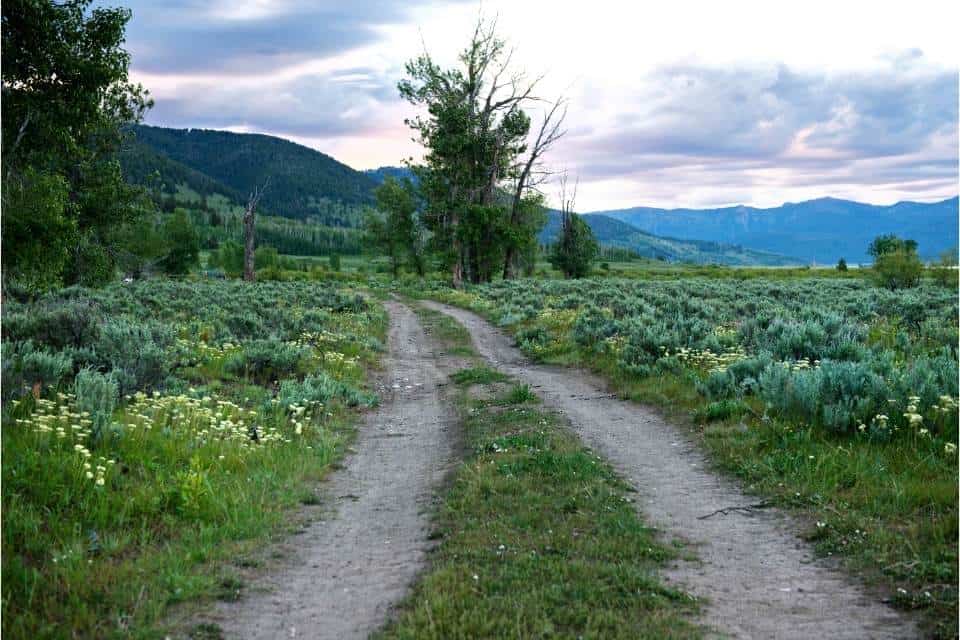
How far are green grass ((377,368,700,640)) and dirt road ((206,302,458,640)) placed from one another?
28 centimetres

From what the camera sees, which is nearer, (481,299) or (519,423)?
(519,423)

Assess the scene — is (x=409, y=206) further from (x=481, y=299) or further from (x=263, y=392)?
(x=263, y=392)

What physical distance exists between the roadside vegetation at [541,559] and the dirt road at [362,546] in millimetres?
276

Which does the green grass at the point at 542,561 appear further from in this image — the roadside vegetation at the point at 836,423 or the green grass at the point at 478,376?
the green grass at the point at 478,376

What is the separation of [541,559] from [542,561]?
0.04 meters

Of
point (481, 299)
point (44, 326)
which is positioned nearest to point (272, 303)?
point (481, 299)

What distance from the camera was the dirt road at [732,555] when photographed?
4887 mm

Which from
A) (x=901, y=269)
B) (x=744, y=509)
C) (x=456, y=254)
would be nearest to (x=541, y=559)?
(x=744, y=509)

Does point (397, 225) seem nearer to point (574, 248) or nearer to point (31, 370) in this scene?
point (574, 248)

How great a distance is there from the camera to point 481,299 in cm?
3878

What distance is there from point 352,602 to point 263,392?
8322 millimetres

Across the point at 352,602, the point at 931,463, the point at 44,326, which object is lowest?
the point at 352,602

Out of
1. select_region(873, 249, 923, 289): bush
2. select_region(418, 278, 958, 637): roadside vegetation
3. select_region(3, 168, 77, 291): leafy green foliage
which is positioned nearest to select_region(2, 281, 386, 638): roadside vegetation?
select_region(3, 168, 77, 291): leafy green foliage

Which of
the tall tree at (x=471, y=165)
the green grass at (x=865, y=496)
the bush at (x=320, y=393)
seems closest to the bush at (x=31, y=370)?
the bush at (x=320, y=393)
